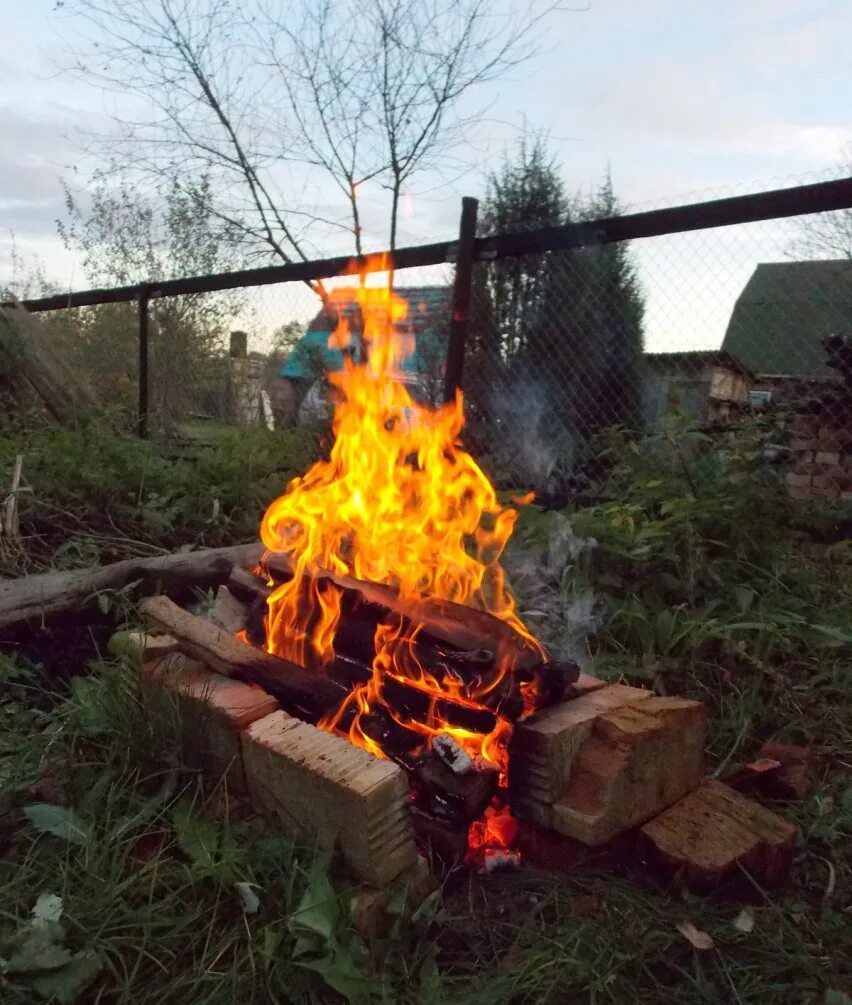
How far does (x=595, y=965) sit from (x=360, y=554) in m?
1.58

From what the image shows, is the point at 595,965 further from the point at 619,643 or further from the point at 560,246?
the point at 560,246

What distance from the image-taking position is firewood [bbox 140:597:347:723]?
2197 millimetres

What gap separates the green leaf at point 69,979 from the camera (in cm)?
153

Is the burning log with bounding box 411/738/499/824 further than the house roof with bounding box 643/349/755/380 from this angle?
No

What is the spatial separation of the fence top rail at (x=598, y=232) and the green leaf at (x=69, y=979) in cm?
358

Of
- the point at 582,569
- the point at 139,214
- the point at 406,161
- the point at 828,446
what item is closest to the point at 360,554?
the point at 582,569

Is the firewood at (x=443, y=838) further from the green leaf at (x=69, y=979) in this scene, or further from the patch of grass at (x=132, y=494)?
the patch of grass at (x=132, y=494)

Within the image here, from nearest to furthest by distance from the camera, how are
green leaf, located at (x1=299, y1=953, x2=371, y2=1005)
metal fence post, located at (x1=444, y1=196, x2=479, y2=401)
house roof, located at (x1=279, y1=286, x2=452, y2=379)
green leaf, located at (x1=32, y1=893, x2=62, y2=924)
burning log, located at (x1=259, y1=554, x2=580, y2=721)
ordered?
green leaf, located at (x1=299, y1=953, x2=371, y2=1005)
green leaf, located at (x1=32, y1=893, x2=62, y2=924)
burning log, located at (x1=259, y1=554, x2=580, y2=721)
metal fence post, located at (x1=444, y1=196, x2=479, y2=401)
house roof, located at (x1=279, y1=286, x2=452, y2=379)

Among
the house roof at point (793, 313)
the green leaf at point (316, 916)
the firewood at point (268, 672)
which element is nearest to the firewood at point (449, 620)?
the firewood at point (268, 672)

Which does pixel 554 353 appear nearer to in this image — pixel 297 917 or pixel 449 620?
pixel 449 620

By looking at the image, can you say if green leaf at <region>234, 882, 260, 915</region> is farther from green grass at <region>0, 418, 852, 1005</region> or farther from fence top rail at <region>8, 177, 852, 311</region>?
Result: fence top rail at <region>8, 177, 852, 311</region>

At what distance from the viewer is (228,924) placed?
1.72m

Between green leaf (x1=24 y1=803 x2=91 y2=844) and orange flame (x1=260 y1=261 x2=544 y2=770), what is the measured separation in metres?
0.66

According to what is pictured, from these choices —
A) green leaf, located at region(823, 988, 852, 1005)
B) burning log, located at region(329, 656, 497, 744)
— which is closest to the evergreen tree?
→ burning log, located at region(329, 656, 497, 744)
